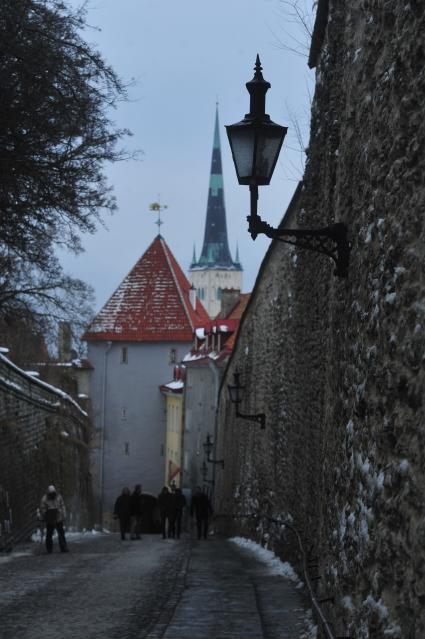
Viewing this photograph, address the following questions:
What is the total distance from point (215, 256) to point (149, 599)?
162 m

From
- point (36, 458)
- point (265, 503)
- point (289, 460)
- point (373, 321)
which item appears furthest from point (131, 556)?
point (373, 321)

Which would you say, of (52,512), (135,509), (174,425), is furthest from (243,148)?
(174,425)

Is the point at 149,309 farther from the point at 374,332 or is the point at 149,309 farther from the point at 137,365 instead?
the point at 374,332

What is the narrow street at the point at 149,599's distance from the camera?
8.77 m

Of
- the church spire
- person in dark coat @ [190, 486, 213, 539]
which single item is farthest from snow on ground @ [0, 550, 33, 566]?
the church spire

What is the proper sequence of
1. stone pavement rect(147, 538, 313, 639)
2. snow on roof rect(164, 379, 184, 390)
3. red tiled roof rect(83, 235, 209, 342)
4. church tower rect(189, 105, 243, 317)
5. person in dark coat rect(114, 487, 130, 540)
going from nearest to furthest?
stone pavement rect(147, 538, 313, 639), person in dark coat rect(114, 487, 130, 540), snow on roof rect(164, 379, 184, 390), red tiled roof rect(83, 235, 209, 342), church tower rect(189, 105, 243, 317)

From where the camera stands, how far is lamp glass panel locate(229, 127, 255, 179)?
7.42 meters

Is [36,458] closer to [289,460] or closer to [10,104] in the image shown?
[289,460]

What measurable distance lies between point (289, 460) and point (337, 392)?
21.9 ft

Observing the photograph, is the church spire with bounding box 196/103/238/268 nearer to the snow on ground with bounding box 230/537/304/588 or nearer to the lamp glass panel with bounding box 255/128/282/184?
the snow on ground with bounding box 230/537/304/588

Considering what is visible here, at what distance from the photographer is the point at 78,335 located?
3011 cm

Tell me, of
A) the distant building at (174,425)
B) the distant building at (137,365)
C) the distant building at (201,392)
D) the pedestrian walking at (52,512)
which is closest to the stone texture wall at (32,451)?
the pedestrian walking at (52,512)

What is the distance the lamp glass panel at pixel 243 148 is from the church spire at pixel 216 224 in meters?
150

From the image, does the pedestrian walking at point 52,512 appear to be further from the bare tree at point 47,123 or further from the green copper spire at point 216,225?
the green copper spire at point 216,225
